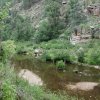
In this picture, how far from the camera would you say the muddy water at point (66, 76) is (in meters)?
35.7

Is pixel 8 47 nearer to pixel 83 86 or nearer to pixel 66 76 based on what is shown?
pixel 83 86

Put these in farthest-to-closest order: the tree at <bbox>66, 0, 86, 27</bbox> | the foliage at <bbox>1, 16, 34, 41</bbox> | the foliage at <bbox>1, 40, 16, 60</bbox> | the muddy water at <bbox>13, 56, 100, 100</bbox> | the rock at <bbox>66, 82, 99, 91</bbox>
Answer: the foliage at <bbox>1, 16, 34, 41</bbox> → the tree at <bbox>66, 0, 86, 27</bbox> → the rock at <bbox>66, 82, 99, 91</bbox> → the muddy water at <bbox>13, 56, 100, 100</bbox> → the foliage at <bbox>1, 40, 16, 60</bbox>

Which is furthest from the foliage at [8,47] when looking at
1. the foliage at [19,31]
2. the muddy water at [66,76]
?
the foliage at [19,31]

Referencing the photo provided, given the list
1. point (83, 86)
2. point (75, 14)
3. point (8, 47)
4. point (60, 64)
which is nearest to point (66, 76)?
point (60, 64)

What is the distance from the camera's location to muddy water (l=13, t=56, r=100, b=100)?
3572cm

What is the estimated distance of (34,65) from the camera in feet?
172

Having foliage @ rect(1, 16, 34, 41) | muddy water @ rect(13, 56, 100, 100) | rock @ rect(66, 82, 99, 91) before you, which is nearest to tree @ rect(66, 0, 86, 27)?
foliage @ rect(1, 16, 34, 41)

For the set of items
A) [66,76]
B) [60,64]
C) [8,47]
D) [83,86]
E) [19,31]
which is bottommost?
[19,31]

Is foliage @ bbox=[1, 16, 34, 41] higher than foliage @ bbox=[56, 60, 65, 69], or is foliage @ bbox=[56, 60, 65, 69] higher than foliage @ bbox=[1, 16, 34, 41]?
foliage @ bbox=[56, 60, 65, 69]

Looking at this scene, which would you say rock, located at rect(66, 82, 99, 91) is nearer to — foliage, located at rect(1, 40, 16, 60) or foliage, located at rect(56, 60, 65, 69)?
foliage, located at rect(56, 60, 65, 69)

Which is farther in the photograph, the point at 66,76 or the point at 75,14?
the point at 75,14

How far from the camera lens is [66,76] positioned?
4366cm

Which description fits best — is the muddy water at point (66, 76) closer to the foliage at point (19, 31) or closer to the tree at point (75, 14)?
the tree at point (75, 14)

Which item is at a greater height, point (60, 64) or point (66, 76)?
point (66, 76)
